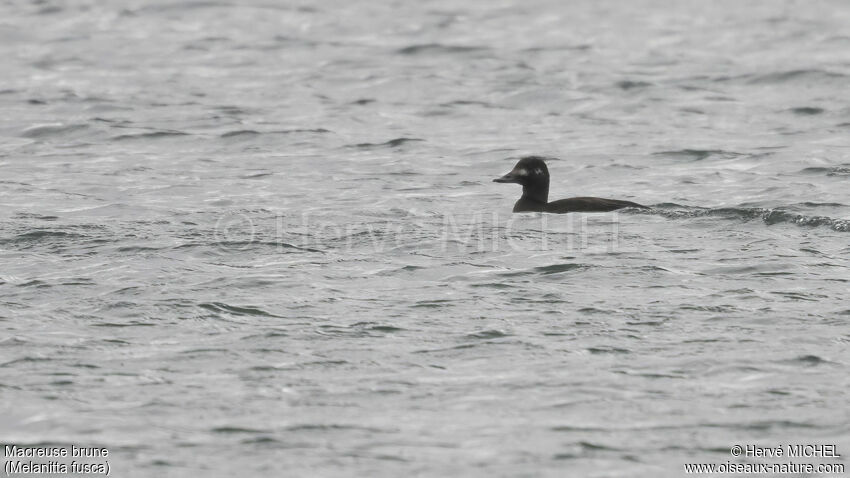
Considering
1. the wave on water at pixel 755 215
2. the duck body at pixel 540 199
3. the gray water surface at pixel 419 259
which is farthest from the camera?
the duck body at pixel 540 199

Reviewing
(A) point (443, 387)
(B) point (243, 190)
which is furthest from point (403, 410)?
(B) point (243, 190)

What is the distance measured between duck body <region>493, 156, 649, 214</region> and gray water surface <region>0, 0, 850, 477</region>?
11.3 inches

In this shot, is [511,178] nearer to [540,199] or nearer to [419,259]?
[540,199]

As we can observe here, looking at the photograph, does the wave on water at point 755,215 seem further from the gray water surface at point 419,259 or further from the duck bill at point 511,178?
the duck bill at point 511,178

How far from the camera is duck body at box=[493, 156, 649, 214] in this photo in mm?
13414

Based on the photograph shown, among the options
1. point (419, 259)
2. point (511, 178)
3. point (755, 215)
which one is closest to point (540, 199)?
point (511, 178)

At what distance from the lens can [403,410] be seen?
7.78 meters

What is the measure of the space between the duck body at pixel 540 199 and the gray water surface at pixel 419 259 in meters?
0.29

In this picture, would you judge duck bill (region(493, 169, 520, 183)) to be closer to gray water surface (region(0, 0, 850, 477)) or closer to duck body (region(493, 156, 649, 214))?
duck body (region(493, 156, 649, 214))

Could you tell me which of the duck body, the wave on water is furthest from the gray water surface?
the duck body

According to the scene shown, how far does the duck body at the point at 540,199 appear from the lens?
13414mm

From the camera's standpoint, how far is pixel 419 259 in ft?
37.7

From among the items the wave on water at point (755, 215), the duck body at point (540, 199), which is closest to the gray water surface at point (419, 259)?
the wave on water at point (755, 215)

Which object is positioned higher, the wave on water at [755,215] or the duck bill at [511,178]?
the duck bill at [511,178]
